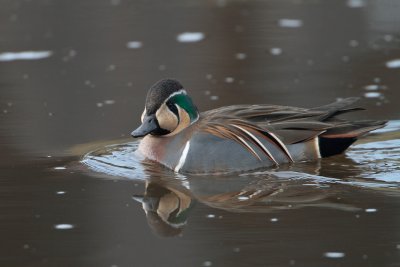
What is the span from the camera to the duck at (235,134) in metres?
9.71

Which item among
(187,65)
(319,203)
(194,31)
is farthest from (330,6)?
(319,203)

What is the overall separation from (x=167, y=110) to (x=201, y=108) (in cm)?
204

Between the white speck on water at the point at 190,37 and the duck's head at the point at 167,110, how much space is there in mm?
5976

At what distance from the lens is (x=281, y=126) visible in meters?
9.90

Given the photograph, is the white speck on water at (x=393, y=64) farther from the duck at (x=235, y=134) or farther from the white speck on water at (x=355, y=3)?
the white speck on water at (x=355, y=3)

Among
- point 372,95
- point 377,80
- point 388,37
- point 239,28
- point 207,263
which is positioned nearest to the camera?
point 207,263

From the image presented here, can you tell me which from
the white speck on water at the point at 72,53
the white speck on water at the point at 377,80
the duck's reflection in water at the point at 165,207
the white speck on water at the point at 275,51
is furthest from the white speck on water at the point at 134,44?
the duck's reflection in water at the point at 165,207

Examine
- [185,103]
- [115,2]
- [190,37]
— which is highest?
[185,103]

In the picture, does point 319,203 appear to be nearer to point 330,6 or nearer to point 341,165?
point 341,165

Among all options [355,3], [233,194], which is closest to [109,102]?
[233,194]

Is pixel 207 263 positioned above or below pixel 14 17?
below

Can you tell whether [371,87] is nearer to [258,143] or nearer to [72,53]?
[258,143]

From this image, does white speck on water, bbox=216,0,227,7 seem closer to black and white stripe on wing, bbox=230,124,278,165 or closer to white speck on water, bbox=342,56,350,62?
white speck on water, bbox=342,56,350,62

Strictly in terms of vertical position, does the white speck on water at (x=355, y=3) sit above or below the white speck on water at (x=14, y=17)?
below
